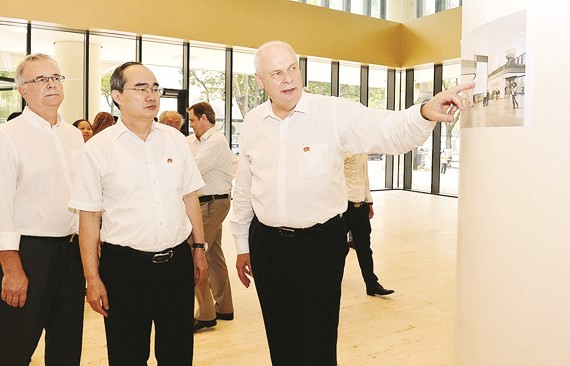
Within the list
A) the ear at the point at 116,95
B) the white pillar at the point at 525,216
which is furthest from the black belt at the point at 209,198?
the white pillar at the point at 525,216

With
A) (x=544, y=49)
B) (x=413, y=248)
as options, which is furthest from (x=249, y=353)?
(x=413, y=248)

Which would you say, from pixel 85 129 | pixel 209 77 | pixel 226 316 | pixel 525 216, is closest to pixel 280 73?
pixel 525 216

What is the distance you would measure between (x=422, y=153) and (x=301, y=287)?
1401 centimetres

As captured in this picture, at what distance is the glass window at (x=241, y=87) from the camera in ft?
43.8

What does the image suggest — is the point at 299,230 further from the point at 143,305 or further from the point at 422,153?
the point at 422,153

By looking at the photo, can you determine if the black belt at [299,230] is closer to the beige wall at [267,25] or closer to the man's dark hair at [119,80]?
the man's dark hair at [119,80]

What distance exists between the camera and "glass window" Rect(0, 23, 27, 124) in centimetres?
1003

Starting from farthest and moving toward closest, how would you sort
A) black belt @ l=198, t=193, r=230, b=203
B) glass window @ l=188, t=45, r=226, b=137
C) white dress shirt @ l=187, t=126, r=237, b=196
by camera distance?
glass window @ l=188, t=45, r=226, b=137 < black belt @ l=198, t=193, r=230, b=203 < white dress shirt @ l=187, t=126, r=237, b=196

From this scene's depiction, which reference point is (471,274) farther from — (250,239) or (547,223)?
(250,239)

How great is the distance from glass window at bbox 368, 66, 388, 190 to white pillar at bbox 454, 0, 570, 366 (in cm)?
1391

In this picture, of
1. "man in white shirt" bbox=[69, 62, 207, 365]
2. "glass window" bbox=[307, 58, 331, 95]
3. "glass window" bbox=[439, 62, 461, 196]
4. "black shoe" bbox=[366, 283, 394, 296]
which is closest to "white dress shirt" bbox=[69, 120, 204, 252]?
"man in white shirt" bbox=[69, 62, 207, 365]

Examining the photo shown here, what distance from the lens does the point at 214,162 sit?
4.40 meters

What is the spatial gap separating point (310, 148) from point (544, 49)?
1083 millimetres

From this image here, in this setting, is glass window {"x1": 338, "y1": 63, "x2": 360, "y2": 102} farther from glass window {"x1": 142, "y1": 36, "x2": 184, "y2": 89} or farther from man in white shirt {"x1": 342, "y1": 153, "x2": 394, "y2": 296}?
man in white shirt {"x1": 342, "y1": 153, "x2": 394, "y2": 296}
